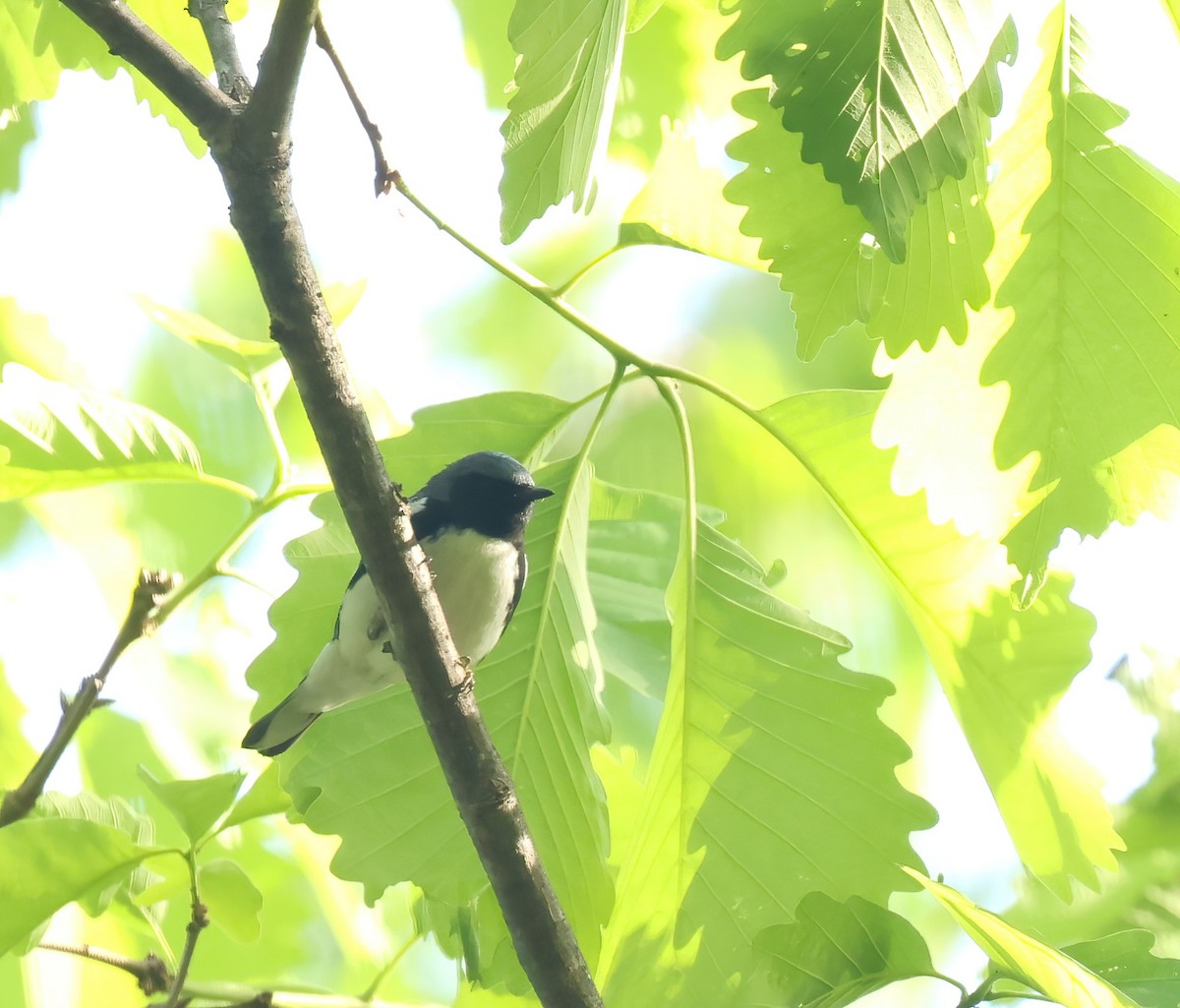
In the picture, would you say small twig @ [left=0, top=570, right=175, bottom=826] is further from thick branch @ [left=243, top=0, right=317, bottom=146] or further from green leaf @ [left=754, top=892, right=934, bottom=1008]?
green leaf @ [left=754, top=892, right=934, bottom=1008]

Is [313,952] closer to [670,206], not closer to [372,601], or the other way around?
[372,601]

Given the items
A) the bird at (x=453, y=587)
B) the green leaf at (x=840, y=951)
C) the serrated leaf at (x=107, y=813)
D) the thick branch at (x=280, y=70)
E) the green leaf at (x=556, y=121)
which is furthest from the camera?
the bird at (x=453, y=587)

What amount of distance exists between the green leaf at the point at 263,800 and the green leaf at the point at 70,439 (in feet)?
1.53

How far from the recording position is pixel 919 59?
37.5 inches

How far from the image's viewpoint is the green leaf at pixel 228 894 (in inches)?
57.8

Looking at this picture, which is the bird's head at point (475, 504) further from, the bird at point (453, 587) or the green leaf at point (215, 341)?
the green leaf at point (215, 341)

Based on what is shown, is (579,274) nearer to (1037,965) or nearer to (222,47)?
(222,47)

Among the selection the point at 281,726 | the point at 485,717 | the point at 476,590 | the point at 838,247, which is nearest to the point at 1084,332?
the point at 838,247

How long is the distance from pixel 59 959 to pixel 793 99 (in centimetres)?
192

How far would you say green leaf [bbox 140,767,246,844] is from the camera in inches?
55.1

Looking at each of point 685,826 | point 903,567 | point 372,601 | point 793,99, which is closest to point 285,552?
point 372,601

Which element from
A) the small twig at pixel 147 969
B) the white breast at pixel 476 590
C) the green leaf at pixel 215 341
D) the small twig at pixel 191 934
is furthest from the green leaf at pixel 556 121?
the white breast at pixel 476 590

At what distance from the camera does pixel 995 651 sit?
140 centimetres

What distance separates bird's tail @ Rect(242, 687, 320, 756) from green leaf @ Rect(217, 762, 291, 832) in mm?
72
